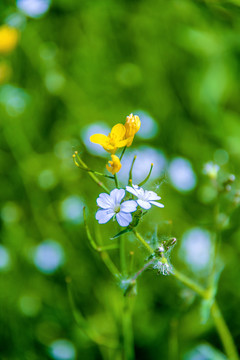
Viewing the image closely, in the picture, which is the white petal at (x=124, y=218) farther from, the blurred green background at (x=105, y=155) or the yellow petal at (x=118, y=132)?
the blurred green background at (x=105, y=155)

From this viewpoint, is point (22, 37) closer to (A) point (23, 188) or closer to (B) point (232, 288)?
(A) point (23, 188)

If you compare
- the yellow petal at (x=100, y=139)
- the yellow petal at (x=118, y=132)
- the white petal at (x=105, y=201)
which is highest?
the yellow petal at (x=118, y=132)

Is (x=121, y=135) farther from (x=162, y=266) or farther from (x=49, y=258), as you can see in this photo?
(x=49, y=258)

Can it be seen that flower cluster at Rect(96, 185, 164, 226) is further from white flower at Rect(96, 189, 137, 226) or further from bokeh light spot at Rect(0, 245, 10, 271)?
bokeh light spot at Rect(0, 245, 10, 271)

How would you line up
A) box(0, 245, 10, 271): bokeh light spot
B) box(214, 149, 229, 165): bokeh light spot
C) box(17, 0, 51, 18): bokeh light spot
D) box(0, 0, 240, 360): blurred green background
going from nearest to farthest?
box(0, 0, 240, 360): blurred green background, box(0, 245, 10, 271): bokeh light spot, box(214, 149, 229, 165): bokeh light spot, box(17, 0, 51, 18): bokeh light spot

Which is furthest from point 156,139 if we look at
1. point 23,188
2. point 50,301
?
point 50,301

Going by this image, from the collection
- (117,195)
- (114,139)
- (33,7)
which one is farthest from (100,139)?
(33,7)

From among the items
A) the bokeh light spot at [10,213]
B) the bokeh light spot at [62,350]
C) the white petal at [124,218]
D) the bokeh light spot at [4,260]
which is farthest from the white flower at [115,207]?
the bokeh light spot at [10,213]

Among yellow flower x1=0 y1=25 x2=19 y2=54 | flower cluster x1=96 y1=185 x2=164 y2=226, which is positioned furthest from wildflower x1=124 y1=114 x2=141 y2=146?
yellow flower x1=0 y1=25 x2=19 y2=54
